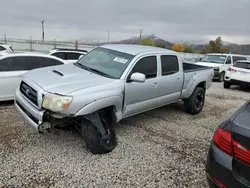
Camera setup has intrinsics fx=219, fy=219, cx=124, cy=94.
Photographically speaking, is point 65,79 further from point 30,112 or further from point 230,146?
point 230,146

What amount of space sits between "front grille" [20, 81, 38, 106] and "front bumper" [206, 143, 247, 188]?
2.52 meters

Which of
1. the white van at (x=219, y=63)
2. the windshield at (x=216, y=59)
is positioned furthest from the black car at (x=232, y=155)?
the windshield at (x=216, y=59)

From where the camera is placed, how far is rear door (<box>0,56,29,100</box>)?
560cm

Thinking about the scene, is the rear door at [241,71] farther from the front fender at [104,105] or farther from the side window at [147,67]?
the front fender at [104,105]

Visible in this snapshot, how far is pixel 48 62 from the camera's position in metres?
6.59

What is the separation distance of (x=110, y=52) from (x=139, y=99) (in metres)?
1.18

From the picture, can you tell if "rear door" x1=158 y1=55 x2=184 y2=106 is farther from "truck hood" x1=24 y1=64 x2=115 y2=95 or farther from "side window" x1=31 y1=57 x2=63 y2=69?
"side window" x1=31 y1=57 x2=63 y2=69

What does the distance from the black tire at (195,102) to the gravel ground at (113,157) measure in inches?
30.9

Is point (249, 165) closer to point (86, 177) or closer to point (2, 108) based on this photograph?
point (86, 177)

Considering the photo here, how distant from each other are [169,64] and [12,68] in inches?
162

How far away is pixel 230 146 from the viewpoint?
6.42ft

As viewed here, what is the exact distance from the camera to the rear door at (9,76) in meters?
5.60

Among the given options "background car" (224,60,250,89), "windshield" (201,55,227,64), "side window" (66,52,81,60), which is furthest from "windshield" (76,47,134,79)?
"windshield" (201,55,227,64)

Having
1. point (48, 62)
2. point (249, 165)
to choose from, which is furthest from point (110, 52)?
point (249, 165)
